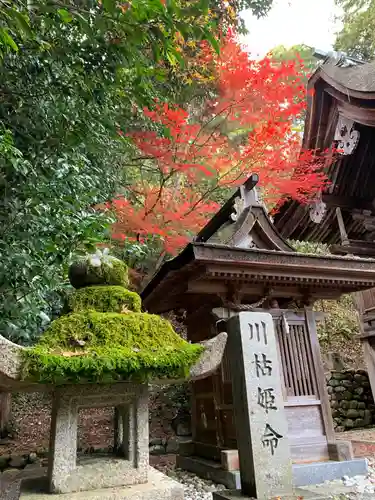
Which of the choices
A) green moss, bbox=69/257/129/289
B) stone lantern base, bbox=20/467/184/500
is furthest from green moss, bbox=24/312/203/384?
stone lantern base, bbox=20/467/184/500

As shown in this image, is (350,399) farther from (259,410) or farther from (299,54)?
(299,54)

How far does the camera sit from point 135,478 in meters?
2.56

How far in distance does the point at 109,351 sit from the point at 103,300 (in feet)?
1.90

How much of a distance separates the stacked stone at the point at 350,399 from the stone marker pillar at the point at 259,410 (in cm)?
934

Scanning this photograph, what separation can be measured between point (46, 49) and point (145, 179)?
927cm

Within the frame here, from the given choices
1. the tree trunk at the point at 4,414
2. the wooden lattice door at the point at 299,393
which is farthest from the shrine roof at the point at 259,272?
the tree trunk at the point at 4,414

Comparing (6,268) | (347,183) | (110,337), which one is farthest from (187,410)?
(110,337)

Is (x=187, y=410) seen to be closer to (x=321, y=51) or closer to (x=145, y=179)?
(x=145, y=179)

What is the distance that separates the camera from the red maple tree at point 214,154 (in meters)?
10.4

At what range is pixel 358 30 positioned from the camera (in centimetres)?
1525

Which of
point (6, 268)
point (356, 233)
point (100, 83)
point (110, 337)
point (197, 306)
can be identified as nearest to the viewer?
point (110, 337)

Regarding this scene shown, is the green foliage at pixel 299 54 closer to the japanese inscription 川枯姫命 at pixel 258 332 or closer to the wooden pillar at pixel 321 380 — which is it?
the wooden pillar at pixel 321 380

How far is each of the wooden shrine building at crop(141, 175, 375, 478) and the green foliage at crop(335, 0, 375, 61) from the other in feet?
41.2

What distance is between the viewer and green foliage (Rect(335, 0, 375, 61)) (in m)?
14.9
